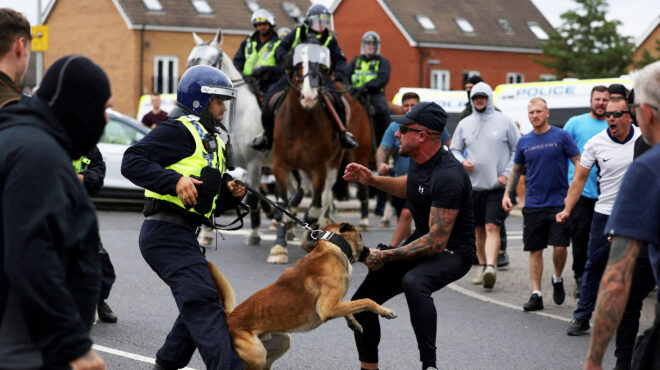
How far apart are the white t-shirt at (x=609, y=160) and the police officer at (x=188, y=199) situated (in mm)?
3785

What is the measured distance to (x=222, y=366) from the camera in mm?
4672

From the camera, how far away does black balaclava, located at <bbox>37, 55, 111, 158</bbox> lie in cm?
282

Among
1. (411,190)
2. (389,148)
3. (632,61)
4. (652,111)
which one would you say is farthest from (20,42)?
(632,61)

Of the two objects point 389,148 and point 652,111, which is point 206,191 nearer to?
point 652,111

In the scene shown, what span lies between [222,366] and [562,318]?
15.8 ft

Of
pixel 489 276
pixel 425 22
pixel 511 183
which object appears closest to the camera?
pixel 511 183

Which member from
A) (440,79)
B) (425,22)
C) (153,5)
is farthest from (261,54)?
(425,22)

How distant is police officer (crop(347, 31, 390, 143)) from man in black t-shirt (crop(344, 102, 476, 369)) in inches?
331

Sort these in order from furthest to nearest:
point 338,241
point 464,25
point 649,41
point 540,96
A: point 464,25, point 649,41, point 540,96, point 338,241

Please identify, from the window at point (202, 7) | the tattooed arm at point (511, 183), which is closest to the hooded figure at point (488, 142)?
the tattooed arm at point (511, 183)

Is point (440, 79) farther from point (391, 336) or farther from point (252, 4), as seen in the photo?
point (391, 336)

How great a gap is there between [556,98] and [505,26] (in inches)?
1470

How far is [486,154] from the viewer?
1051 cm

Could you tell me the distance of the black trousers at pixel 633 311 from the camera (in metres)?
6.05
